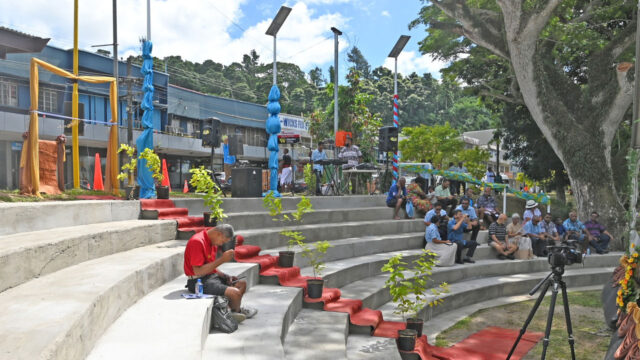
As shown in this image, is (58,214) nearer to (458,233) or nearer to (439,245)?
(439,245)

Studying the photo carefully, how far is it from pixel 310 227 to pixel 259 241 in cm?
148

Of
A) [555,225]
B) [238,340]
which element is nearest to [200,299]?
[238,340]

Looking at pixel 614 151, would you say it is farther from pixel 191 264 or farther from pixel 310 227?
pixel 191 264

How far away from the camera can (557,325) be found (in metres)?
6.83

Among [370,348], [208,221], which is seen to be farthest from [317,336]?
[208,221]

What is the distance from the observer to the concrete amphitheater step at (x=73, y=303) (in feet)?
7.10

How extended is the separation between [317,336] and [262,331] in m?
0.79

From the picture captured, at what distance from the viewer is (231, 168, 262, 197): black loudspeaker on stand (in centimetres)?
936

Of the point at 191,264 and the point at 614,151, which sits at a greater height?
the point at 614,151

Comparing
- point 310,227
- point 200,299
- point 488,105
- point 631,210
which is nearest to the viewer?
point 200,299

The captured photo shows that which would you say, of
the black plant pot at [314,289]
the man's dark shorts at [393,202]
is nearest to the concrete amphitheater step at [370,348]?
the black plant pot at [314,289]

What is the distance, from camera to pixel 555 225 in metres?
12.0

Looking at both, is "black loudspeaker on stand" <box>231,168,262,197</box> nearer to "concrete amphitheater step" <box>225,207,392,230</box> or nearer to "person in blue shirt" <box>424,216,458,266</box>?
"concrete amphitheater step" <box>225,207,392,230</box>

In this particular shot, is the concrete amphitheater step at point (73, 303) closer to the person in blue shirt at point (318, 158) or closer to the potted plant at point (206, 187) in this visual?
the potted plant at point (206, 187)
